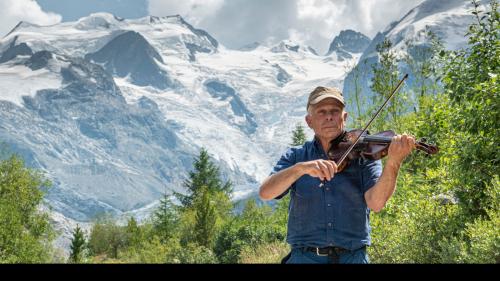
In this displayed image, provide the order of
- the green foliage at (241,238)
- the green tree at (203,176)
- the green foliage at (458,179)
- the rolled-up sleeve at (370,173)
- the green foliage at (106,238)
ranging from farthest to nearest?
1. the green foliage at (106,238)
2. the green tree at (203,176)
3. the green foliage at (241,238)
4. the green foliage at (458,179)
5. the rolled-up sleeve at (370,173)

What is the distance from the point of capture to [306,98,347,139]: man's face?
10.9 feet

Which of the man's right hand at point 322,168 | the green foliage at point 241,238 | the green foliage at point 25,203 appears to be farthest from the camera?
the green foliage at point 25,203

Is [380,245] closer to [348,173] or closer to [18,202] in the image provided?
[348,173]

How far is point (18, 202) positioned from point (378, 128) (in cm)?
4322

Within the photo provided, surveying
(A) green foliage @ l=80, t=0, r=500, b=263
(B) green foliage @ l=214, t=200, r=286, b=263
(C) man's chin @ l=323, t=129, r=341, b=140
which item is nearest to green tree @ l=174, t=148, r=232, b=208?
(B) green foliage @ l=214, t=200, r=286, b=263

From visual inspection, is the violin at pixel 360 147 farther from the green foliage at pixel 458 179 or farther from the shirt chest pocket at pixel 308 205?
the green foliage at pixel 458 179

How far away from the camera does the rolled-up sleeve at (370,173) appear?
127 inches

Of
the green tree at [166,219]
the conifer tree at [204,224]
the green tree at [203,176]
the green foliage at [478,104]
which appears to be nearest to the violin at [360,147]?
the green foliage at [478,104]

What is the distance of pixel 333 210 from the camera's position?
3.20 metres

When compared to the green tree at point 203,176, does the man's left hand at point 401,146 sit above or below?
below

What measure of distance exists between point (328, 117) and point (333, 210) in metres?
0.50

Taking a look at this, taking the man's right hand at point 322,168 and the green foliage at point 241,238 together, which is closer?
the man's right hand at point 322,168

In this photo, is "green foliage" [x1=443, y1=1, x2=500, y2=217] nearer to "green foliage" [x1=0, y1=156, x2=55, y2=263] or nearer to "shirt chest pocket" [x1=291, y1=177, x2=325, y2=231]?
"shirt chest pocket" [x1=291, y1=177, x2=325, y2=231]

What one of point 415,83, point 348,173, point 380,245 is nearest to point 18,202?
point 415,83
